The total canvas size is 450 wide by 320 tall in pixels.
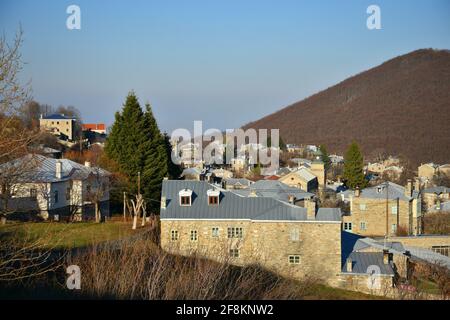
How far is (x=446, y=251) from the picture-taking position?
33.1 m

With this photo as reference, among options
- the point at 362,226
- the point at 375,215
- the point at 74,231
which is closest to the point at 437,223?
the point at 375,215

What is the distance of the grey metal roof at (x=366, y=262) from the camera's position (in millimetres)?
23438

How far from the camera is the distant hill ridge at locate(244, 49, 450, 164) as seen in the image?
10675 centimetres

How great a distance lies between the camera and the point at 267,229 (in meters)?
24.7

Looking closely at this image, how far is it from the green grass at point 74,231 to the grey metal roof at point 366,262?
898cm

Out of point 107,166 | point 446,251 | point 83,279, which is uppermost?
point 107,166

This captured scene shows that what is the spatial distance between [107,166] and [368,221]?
17068 millimetres

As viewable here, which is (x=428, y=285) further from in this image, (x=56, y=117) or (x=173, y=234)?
(x=56, y=117)

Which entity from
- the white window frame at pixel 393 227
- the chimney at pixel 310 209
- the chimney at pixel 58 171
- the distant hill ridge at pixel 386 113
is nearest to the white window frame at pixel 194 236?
the chimney at pixel 310 209

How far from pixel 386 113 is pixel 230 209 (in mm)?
108407

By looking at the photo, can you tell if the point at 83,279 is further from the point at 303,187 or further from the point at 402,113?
the point at 402,113

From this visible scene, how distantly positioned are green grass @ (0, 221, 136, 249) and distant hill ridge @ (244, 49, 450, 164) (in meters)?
76.9

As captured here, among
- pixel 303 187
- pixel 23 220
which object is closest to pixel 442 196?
pixel 303 187

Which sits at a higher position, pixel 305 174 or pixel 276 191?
pixel 305 174
